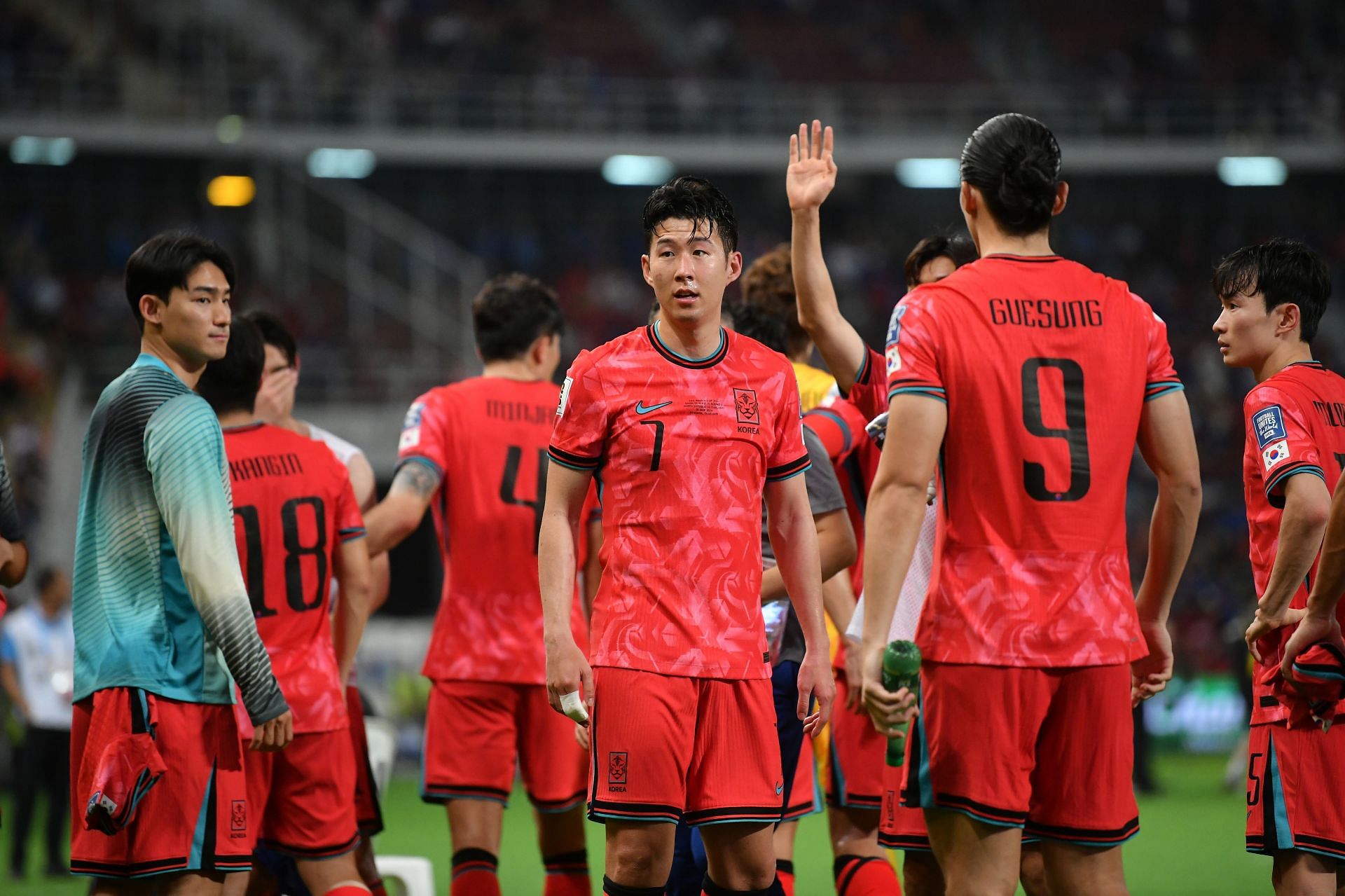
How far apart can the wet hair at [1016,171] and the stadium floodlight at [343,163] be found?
2278 centimetres

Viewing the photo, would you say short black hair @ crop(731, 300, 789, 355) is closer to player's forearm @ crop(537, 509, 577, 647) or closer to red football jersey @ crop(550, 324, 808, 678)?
red football jersey @ crop(550, 324, 808, 678)

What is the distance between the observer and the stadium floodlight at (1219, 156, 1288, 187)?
2761 cm

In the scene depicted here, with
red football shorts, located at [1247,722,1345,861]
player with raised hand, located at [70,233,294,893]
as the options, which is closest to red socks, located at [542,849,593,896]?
player with raised hand, located at [70,233,294,893]

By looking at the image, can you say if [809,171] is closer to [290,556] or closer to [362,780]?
[290,556]

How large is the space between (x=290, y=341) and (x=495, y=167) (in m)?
22.2

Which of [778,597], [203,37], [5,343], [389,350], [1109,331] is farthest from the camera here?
[203,37]

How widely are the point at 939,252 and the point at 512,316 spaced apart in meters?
1.88

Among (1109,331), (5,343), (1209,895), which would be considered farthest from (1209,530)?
(1109,331)

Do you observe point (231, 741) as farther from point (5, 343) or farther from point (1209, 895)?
point (5, 343)

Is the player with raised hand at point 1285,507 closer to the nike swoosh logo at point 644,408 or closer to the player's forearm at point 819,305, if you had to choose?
the player's forearm at point 819,305

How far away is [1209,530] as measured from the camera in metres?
22.6

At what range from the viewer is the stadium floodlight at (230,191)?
25.2 meters

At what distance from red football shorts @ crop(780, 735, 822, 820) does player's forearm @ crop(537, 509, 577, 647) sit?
1374 mm

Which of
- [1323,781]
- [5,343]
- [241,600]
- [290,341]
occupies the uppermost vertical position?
[5,343]
